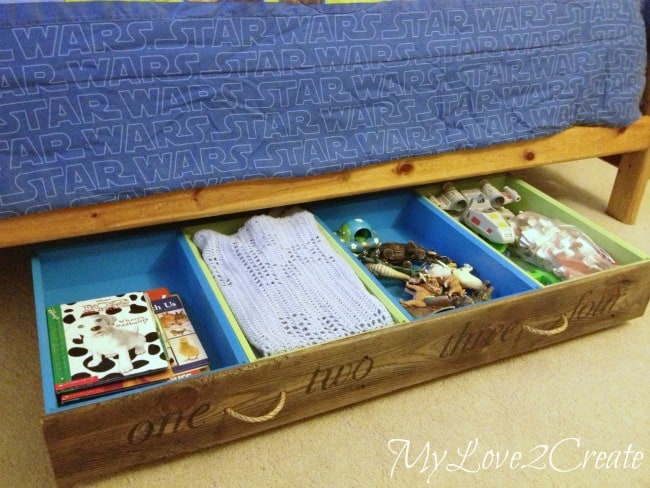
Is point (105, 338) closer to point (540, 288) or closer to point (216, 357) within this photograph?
point (216, 357)

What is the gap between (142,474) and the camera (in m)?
1.03

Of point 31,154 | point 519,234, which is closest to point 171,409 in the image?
point 31,154

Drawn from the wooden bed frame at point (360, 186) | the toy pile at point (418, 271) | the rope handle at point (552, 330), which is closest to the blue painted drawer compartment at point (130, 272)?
the wooden bed frame at point (360, 186)

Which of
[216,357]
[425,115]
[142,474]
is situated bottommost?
[142,474]

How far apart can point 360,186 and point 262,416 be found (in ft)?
2.00

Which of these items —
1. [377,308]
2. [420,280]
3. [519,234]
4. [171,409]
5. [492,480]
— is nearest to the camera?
[171,409]

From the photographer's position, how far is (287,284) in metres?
1.29

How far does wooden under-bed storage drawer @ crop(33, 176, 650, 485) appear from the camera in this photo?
3.10 feet

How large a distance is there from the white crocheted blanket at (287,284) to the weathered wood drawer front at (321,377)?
80 millimetres

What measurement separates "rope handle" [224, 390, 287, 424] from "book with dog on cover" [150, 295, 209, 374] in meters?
0.16

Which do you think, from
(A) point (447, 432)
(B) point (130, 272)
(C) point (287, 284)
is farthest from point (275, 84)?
(A) point (447, 432)

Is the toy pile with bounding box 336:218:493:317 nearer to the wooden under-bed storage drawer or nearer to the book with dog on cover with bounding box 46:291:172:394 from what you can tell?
the wooden under-bed storage drawer

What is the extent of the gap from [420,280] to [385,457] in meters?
0.45

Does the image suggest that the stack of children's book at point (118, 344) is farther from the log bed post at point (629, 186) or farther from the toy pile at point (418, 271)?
the log bed post at point (629, 186)
